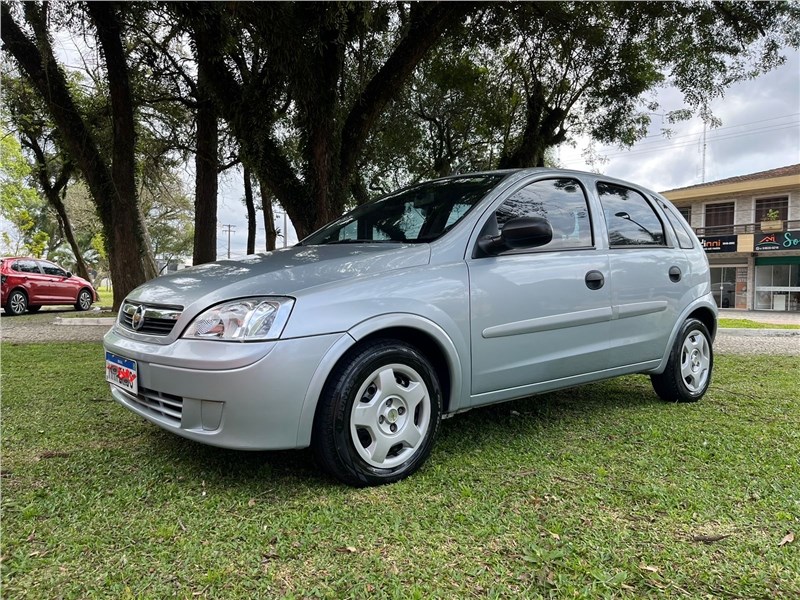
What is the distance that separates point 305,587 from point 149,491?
111 centimetres

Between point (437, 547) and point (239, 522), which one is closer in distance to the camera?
point (437, 547)

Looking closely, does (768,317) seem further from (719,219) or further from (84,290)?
(84,290)

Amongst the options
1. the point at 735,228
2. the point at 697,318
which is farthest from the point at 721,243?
the point at 697,318

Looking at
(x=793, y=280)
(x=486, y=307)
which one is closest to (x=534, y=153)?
(x=486, y=307)

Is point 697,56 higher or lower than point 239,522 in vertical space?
higher

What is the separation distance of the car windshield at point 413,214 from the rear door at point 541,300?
230 millimetres

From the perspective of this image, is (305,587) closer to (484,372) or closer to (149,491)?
(149,491)

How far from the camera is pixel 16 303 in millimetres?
13500

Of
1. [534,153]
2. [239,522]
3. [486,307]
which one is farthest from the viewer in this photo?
[534,153]

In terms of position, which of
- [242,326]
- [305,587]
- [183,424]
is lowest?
[305,587]

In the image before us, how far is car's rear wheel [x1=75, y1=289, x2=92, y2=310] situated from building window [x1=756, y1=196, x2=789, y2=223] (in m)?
27.2

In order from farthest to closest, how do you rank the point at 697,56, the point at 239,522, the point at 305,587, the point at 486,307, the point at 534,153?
the point at 534,153, the point at 697,56, the point at 486,307, the point at 239,522, the point at 305,587

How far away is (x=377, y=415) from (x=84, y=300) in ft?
52.0

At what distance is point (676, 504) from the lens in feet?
7.91
